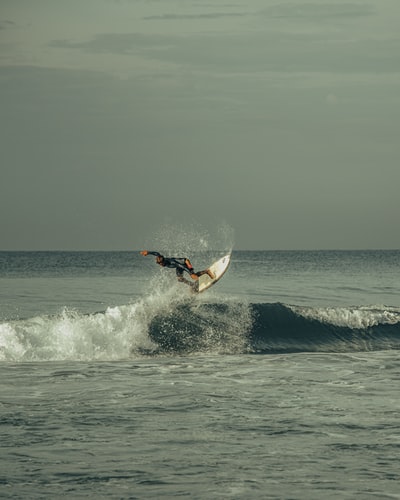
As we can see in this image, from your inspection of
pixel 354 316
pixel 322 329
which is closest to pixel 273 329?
pixel 322 329

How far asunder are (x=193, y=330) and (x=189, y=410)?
13.3 metres

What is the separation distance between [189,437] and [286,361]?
9259 mm

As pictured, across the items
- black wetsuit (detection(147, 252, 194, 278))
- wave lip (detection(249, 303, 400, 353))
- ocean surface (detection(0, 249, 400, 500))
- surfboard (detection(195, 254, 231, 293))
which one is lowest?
wave lip (detection(249, 303, 400, 353))

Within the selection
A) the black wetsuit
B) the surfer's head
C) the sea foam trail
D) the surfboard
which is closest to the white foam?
the sea foam trail

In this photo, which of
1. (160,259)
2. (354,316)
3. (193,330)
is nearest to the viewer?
(160,259)

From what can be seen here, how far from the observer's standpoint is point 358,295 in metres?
46.5

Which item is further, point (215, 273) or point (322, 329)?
point (322, 329)

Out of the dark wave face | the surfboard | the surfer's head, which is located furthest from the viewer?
the surfboard

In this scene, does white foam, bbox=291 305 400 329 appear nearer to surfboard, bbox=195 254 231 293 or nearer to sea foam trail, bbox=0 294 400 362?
sea foam trail, bbox=0 294 400 362

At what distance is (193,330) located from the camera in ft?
87.6

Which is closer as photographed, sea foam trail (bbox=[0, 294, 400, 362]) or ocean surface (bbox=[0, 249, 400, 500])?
ocean surface (bbox=[0, 249, 400, 500])

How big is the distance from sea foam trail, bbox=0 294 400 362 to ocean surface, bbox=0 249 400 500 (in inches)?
3.5

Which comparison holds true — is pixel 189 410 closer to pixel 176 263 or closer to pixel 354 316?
pixel 176 263

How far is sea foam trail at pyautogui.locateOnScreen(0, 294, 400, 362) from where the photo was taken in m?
22.8
